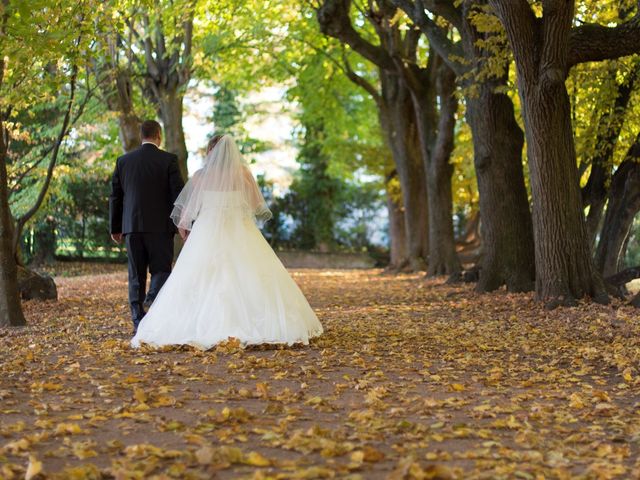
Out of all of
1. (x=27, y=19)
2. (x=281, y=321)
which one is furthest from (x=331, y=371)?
(x=27, y=19)

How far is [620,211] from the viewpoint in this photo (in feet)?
56.6

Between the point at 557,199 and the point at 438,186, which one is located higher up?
the point at 438,186

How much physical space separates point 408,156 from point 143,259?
56.3ft

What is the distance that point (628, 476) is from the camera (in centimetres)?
460

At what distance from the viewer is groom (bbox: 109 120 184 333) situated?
1016cm

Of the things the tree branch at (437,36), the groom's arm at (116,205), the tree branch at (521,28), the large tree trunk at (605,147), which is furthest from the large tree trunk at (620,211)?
the groom's arm at (116,205)

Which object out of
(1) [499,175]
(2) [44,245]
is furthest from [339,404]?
(2) [44,245]

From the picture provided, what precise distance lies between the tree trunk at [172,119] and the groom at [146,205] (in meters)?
15.5

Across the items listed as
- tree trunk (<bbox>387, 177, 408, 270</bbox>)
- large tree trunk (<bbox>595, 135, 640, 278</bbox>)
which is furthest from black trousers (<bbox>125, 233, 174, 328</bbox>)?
tree trunk (<bbox>387, 177, 408, 270</bbox>)

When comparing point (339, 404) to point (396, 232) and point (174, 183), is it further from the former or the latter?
point (396, 232)

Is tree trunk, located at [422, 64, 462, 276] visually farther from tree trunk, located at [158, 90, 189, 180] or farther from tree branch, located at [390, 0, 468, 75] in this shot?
tree trunk, located at [158, 90, 189, 180]

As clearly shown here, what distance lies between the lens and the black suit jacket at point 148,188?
1014 cm

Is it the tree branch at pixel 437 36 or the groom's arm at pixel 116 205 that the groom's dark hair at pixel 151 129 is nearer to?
the groom's arm at pixel 116 205

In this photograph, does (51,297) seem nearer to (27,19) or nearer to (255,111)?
(27,19)
